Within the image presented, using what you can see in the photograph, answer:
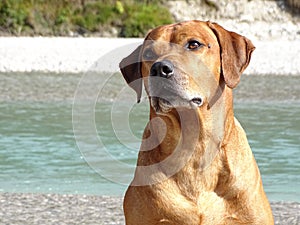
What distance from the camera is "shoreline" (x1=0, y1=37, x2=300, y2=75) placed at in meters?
20.9

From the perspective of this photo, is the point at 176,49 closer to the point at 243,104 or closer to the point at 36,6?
the point at 243,104

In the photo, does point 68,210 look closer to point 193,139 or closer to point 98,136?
point 193,139

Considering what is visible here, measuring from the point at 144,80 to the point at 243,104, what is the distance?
10.6 meters

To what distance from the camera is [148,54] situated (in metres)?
5.02

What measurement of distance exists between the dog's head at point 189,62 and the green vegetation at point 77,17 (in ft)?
64.3

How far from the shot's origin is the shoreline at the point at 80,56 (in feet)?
68.4

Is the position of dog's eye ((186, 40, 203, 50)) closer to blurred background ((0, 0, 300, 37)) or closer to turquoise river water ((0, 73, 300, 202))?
turquoise river water ((0, 73, 300, 202))

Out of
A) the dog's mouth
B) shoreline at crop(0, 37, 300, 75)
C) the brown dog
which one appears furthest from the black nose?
shoreline at crop(0, 37, 300, 75)

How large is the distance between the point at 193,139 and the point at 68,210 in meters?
2.46

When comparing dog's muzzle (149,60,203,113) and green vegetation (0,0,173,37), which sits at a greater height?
dog's muzzle (149,60,203,113)

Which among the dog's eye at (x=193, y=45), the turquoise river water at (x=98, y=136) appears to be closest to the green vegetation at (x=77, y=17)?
the turquoise river water at (x=98, y=136)

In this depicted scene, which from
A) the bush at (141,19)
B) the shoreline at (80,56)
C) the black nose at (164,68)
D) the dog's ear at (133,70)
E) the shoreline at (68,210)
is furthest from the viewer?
the bush at (141,19)

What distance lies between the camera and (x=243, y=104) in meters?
15.6

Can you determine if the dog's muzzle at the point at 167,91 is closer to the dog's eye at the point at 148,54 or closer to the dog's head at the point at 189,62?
the dog's head at the point at 189,62
